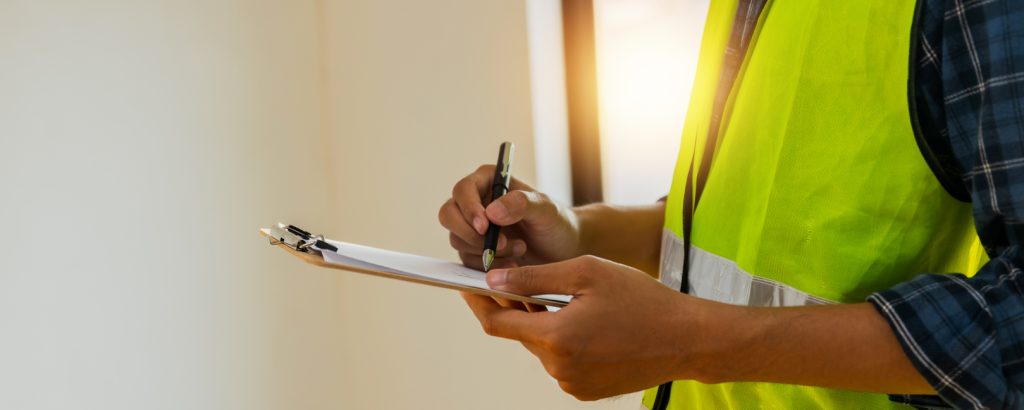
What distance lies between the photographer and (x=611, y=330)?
0.59 meters

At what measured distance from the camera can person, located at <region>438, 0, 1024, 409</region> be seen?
54 cm

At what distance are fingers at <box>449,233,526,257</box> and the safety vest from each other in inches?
9.5

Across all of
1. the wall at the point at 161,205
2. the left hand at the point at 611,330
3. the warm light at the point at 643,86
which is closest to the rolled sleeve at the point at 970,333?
the left hand at the point at 611,330

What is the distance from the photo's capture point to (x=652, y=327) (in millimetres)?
587

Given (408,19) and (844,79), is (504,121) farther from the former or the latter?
(844,79)

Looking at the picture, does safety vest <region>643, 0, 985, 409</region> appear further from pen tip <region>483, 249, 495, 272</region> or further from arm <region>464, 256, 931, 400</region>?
pen tip <region>483, 249, 495, 272</region>

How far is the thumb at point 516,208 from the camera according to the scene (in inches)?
34.4

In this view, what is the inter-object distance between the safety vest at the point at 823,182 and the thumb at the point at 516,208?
0.68 feet

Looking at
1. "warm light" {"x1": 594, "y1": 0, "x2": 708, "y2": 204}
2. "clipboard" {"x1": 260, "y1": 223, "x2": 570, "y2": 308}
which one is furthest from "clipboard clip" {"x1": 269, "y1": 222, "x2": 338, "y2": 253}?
"warm light" {"x1": 594, "y1": 0, "x2": 708, "y2": 204}

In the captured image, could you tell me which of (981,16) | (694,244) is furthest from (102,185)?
(981,16)

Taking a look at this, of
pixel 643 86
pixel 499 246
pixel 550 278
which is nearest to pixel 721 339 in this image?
pixel 550 278

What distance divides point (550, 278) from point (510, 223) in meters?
0.28

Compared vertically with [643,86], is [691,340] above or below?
below

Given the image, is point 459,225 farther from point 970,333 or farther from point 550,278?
point 970,333
